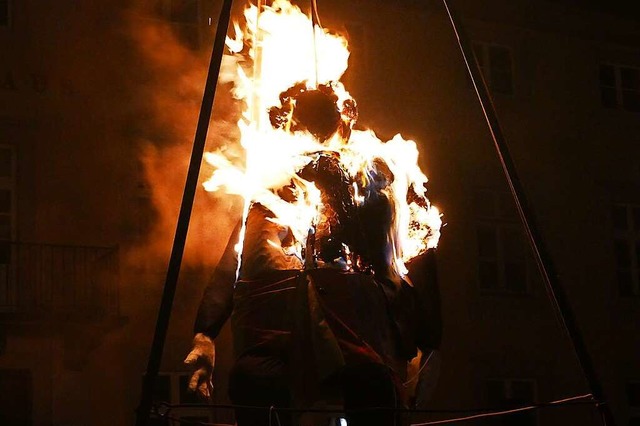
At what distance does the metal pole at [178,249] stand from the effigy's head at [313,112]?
66 centimetres

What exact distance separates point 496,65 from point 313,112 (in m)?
12.2

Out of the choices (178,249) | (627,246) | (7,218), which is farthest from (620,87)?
(178,249)

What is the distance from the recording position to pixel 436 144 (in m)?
17.1

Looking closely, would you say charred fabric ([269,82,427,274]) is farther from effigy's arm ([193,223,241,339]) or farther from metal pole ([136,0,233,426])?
metal pole ([136,0,233,426])

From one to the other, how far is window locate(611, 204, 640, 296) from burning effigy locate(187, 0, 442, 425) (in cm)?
1182

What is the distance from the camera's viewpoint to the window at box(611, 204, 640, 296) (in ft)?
60.4

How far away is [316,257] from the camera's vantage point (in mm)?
6418

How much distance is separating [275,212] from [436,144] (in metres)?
Result: 10.7

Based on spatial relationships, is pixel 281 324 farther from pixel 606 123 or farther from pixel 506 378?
pixel 606 123

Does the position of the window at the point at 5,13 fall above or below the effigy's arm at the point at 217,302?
above

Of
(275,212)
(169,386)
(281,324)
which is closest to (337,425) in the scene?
(281,324)

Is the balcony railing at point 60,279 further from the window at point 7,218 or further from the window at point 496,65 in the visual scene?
the window at point 496,65

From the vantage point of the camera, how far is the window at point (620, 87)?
63.1ft

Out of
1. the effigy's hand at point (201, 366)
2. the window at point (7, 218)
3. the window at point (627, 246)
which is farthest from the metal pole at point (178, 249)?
the window at point (627, 246)
